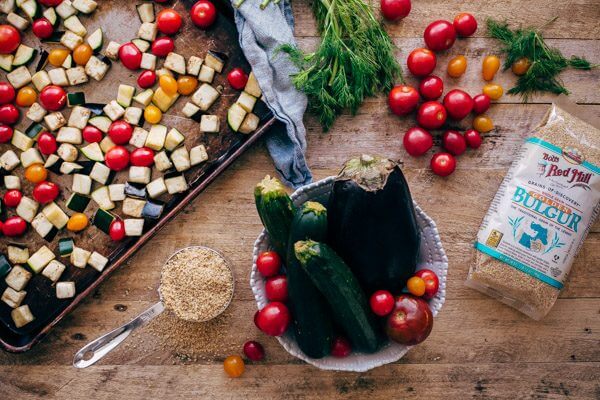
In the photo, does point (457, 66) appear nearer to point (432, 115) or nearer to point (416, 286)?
point (432, 115)

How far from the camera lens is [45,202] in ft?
5.97

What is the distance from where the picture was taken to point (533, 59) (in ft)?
5.99

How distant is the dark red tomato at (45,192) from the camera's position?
180cm

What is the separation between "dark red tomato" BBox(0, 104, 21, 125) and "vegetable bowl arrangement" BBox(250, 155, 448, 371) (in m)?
1.00

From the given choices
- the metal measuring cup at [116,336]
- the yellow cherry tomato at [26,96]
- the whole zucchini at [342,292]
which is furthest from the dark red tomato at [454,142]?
the yellow cherry tomato at [26,96]

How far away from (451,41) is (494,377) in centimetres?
121

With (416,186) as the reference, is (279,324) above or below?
below

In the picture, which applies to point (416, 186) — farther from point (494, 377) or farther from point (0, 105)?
point (0, 105)

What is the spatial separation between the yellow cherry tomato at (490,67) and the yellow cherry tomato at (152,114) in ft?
3.78

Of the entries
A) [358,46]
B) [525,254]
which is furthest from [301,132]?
[525,254]

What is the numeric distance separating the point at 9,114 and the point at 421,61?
144 centimetres

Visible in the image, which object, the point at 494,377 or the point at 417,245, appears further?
the point at 494,377

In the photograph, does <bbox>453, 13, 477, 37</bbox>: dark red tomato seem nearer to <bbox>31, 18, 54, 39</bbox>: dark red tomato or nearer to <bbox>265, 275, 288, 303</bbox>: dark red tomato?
<bbox>265, 275, 288, 303</bbox>: dark red tomato

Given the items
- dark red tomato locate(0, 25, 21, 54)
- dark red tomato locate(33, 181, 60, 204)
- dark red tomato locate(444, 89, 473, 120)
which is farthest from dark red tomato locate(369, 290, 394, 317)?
dark red tomato locate(0, 25, 21, 54)
